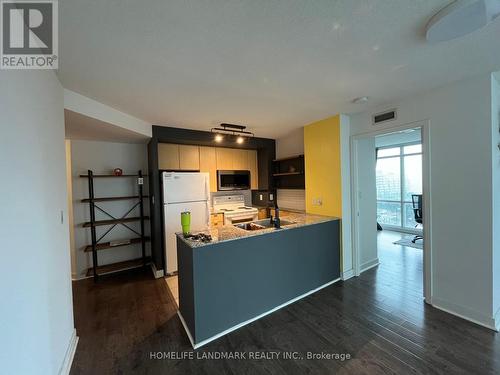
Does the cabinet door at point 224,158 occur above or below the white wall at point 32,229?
above

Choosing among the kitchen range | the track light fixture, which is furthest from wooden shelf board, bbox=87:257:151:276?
the track light fixture

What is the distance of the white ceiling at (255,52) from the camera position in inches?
45.0

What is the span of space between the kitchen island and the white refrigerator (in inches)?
46.3

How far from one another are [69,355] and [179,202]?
6.78ft

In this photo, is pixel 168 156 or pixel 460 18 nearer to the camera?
pixel 460 18

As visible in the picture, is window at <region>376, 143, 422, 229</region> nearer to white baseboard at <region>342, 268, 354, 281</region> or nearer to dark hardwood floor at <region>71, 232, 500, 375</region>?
dark hardwood floor at <region>71, 232, 500, 375</region>

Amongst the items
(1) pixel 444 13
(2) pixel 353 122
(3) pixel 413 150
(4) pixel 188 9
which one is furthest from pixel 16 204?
(3) pixel 413 150

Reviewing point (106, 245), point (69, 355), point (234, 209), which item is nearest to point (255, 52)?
point (69, 355)

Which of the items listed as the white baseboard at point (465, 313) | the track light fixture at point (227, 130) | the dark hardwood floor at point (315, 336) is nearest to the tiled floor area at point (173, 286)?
the dark hardwood floor at point (315, 336)

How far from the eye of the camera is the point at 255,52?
59.7 inches

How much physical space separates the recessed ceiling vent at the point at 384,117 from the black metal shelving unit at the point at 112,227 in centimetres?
382

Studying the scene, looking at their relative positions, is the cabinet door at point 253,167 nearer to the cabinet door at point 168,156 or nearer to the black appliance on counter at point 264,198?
the black appliance on counter at point 264,198

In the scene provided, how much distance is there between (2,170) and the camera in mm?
958

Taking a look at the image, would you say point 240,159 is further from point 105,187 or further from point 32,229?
point 32,229
